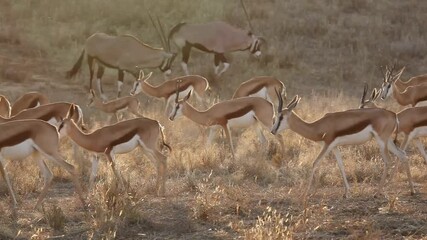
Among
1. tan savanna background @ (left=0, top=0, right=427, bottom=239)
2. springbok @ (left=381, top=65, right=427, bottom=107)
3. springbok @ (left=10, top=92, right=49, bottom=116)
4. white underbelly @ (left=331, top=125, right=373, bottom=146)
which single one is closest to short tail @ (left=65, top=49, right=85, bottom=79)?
tan savanna background @ (left=0, top=0, right=427, bottom=239)

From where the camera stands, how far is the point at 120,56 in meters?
19.0

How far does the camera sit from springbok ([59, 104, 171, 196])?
983 centimetres

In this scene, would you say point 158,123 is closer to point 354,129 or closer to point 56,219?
point 56,219

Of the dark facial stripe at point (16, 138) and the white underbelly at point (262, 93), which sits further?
the white underbelly at point (262, 93)

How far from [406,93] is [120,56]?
7.23 meters

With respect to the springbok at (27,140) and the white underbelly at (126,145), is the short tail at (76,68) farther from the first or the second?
the springbok at (27,140)

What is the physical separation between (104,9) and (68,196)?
51.1 ft

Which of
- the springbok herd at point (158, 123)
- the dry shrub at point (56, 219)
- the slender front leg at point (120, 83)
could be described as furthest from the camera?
the slender front leg at point (120, 83)

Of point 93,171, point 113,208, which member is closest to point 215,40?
point 93,171

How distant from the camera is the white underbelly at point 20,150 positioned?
29.6 feet

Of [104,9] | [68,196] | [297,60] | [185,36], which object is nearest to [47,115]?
[68,196]

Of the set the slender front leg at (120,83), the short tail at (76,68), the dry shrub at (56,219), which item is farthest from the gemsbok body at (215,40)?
the dry shrub at (56,219)

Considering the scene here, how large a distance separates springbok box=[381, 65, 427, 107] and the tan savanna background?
1.48m

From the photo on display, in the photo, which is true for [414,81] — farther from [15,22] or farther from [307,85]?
[15,22]
